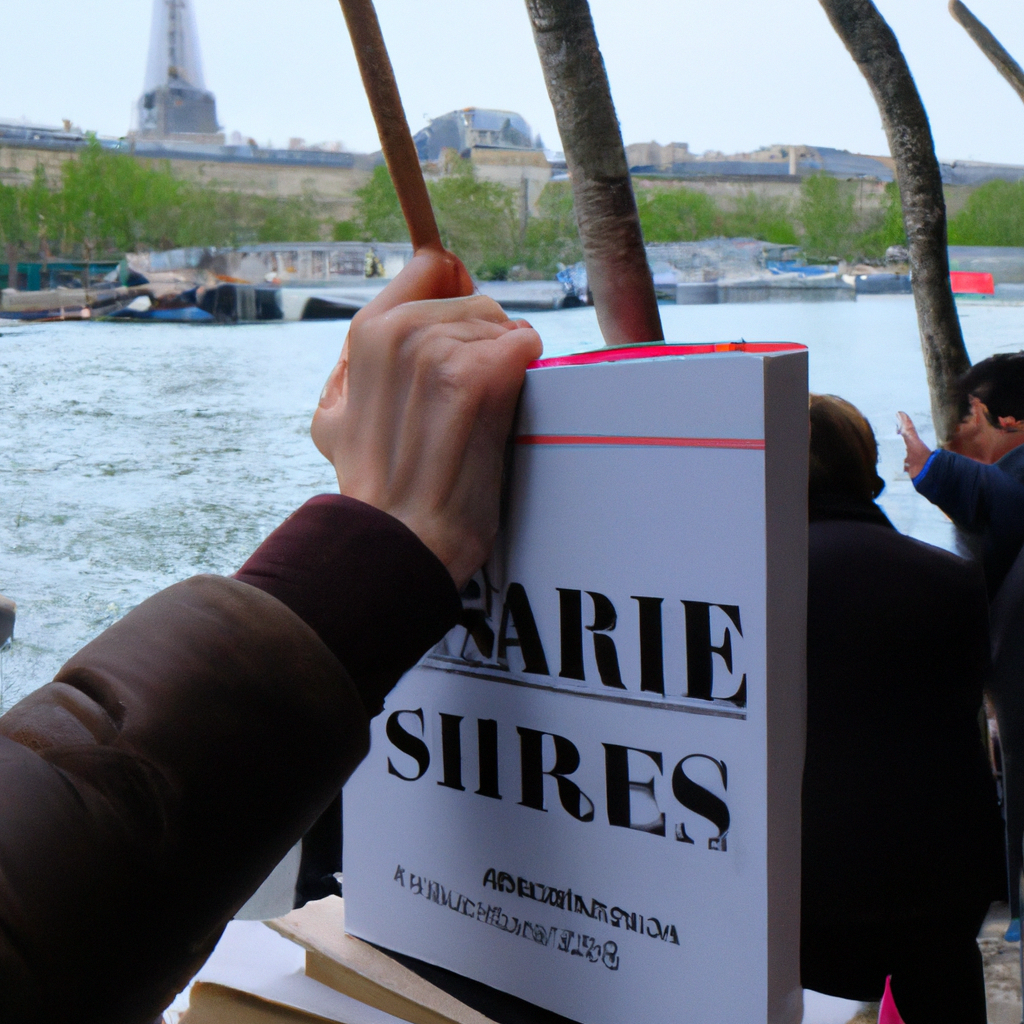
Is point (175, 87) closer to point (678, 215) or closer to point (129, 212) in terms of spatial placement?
point (129, 212)

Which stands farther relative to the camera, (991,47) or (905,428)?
(991,47)

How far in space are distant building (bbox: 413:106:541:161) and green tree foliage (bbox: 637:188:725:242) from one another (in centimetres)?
32

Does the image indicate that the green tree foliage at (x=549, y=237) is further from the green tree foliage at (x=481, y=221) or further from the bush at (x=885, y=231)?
the bush at (x=885, y=231)

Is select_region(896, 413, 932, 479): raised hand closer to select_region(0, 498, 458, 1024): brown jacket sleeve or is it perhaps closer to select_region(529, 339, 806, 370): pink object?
select_region(529, 339, 806, 370): pink object

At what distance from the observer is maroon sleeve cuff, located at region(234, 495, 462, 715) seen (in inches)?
11.8

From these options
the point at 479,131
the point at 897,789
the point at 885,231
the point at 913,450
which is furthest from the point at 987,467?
the point at 479,131

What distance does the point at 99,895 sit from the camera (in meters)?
0.24

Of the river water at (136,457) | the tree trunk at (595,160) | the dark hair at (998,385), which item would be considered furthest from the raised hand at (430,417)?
the dark hair at (998,385)

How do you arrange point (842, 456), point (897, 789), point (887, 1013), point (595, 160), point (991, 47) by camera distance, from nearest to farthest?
point (887, 1013) < point (595, 160) < point (897, 789) < point (842, 456) < point (991, 47)

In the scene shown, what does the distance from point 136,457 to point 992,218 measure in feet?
8.10

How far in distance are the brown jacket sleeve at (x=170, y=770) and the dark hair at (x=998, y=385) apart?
2.31 m

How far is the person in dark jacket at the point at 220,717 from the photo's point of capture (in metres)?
0.24

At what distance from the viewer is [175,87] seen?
188cm

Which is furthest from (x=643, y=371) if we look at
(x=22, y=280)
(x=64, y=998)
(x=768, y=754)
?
(x=22, y=280)
